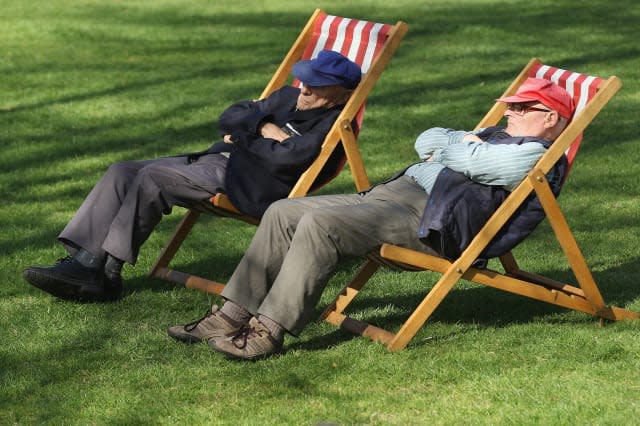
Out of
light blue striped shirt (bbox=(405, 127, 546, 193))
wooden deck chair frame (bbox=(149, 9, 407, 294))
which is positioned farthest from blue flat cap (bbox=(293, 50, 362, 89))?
light blue striped shirt (bbox=(405, 127, 546, 193))

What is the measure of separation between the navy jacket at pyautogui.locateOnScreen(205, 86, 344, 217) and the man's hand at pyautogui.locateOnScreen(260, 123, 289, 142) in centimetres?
3

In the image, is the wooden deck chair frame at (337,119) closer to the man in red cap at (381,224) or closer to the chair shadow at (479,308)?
the man in red cap at (381,224)

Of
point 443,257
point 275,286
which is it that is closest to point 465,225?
point 443,257

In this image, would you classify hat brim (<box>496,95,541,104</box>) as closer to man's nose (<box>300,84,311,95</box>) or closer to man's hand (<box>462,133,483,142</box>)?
man's hand (<box>462,133,483,142</box>)

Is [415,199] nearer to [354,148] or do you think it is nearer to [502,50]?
[354,148]

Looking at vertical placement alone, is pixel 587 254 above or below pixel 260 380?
below

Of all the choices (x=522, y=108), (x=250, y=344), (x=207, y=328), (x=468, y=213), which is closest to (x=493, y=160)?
(x=468, y=213)

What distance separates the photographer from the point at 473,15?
1614cm

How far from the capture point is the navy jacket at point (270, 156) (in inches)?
243

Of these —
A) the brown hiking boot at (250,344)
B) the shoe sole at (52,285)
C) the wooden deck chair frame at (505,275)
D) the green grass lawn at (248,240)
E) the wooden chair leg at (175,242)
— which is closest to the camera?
the green grass lawn at (248,240)

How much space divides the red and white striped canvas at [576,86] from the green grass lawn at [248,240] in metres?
0.79

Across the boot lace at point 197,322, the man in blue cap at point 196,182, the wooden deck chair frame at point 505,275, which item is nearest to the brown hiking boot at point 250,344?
the boot lace at point 197,322

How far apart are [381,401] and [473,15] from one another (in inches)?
469

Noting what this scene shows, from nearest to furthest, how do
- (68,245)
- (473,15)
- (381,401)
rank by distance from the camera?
(381,401)
(68,245)
(473,15)
